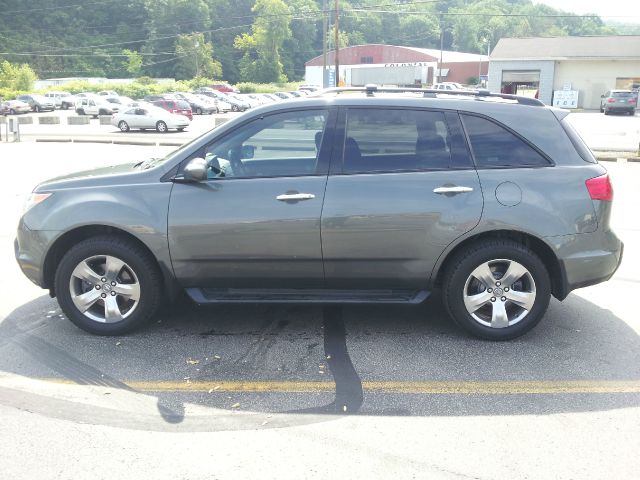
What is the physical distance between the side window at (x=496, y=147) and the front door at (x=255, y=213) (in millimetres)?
1092

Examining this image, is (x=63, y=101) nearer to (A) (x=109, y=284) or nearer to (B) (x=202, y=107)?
(B) (x=202, y=107)

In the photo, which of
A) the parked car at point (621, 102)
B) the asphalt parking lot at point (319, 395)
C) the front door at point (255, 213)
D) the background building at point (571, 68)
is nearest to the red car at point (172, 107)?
the parked car at point (621, 102)

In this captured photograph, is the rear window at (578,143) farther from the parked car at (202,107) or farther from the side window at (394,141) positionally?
the parked car at (202,107)

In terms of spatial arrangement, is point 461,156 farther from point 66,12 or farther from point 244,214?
point 66,12

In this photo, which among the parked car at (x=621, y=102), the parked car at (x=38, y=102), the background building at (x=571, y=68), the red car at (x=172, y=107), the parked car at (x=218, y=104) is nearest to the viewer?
the red car at (x=172, y=107)

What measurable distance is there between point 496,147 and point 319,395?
87.8 inches

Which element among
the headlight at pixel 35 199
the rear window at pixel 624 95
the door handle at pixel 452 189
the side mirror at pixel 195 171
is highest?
the side mirror at pixel 195 171

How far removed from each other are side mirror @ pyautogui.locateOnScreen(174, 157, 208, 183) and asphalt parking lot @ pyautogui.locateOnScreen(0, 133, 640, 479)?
1.22 metres

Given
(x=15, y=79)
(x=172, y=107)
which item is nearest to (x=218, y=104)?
(x=172, y=107)

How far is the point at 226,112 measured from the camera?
52562mm

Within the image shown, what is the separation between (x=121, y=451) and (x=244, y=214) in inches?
72.0

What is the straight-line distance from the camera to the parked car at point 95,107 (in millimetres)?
45344

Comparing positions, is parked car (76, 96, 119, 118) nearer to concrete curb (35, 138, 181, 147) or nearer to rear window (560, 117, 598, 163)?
concrete curb (35, 138, 181, 147)

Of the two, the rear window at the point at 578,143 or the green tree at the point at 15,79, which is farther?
the green tree at the point at 15,79
